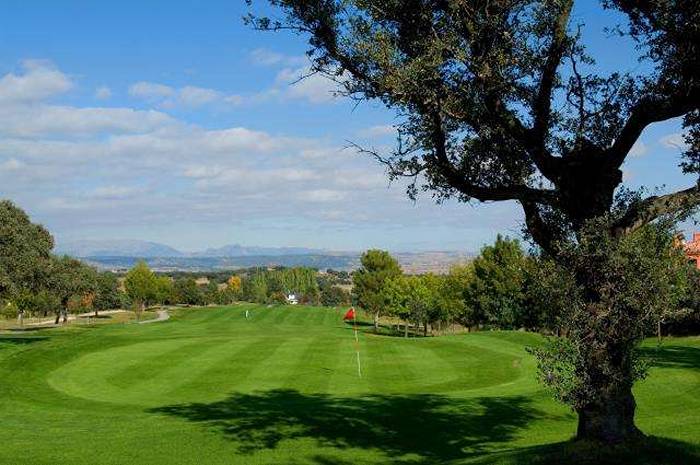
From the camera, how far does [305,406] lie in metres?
20.5

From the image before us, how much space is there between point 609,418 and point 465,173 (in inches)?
191

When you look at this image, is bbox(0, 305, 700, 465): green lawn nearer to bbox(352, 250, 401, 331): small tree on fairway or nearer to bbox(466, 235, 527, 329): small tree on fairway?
bbox(466, 235, 527, 329): small tree on fairway

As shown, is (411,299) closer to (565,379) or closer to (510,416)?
(510,416)

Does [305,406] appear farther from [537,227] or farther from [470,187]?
[537,227]

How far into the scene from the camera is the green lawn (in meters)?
14.5

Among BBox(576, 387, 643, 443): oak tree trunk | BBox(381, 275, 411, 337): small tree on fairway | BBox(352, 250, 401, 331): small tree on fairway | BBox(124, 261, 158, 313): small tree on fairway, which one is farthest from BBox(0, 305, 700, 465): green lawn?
BBox(124, 261, 158, 313): small tree on fairway

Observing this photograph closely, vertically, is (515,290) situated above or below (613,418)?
above

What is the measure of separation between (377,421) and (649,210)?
34.9ft

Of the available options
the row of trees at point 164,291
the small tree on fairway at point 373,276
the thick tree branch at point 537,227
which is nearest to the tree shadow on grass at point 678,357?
the thick tree branch at point 537,227

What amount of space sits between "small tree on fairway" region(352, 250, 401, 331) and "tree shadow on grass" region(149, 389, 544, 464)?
6657 cm

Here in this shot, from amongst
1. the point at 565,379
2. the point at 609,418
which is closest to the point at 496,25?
the point at 565,379

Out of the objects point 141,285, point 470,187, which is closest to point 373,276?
point 141,285

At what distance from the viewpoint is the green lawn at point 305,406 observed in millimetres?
14547

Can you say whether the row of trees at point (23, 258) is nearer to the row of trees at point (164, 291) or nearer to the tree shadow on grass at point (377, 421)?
the tree shadow on grass at point (377, 421)
